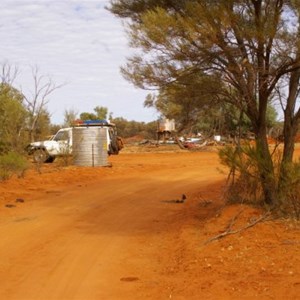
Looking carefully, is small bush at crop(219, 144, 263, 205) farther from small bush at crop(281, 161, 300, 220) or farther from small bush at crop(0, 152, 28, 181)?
small bush at crop(0, 152, 28, 181)

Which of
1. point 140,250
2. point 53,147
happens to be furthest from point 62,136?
point 140,250

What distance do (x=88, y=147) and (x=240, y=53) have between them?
16432 millimetres

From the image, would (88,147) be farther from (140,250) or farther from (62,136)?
(140,250)

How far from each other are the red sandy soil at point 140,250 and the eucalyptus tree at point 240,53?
178cm


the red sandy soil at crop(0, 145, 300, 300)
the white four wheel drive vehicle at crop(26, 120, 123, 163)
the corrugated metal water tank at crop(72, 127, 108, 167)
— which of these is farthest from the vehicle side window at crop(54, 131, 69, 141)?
the red sandy soil at crop(0, 145, 300, 300)

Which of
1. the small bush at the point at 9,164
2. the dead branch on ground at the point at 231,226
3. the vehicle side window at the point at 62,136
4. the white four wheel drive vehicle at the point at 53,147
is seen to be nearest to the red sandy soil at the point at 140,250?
the dead branch on ground at the point at 231,226

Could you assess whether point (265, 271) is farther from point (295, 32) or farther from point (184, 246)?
point (295, 32)

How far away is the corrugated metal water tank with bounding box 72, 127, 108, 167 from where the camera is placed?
996 inches

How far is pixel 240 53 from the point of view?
9633mm

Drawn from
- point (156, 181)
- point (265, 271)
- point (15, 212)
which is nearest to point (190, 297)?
point (265, 271)

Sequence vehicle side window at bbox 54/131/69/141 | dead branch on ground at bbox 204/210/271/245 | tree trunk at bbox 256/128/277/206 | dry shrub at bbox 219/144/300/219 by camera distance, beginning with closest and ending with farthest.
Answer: dead branch on ground at bbox 204/210/271/245 < dry shrub at bbox 219/144/300/219 < tree trunk at bbox 256/128/277/206 < vehicle side window at bbox 54/131/69/141

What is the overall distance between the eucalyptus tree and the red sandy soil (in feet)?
5.86

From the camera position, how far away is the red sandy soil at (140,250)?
663 centimetres

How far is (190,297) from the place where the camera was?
6.35 meters
